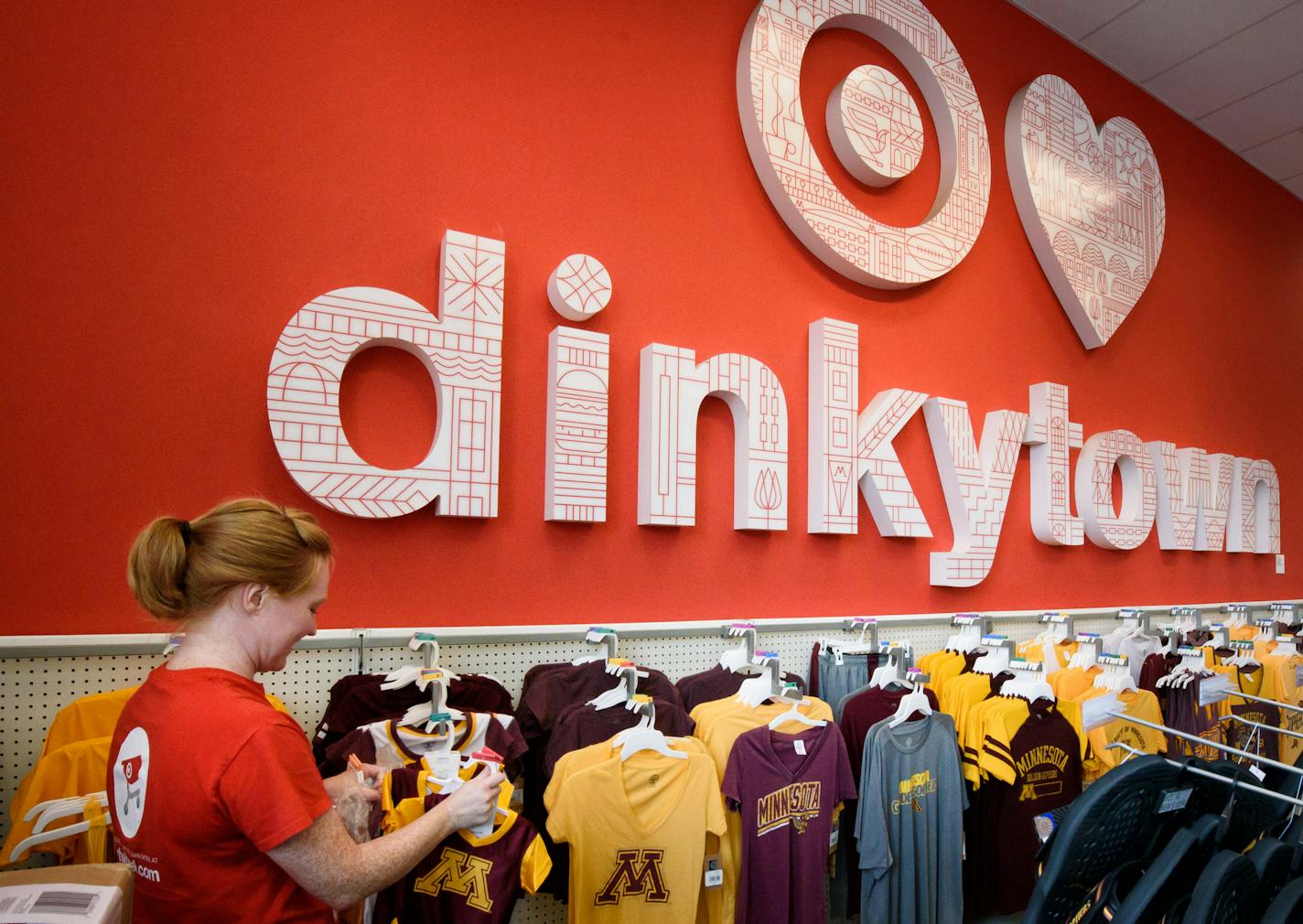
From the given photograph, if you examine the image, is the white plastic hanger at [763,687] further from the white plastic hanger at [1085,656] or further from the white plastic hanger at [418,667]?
the white plastic hanger at [1085,656]

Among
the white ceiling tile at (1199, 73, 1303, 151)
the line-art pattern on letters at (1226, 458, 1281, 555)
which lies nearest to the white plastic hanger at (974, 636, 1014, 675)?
the line-art pattern on letters at (1226, 458, 1281, 555)

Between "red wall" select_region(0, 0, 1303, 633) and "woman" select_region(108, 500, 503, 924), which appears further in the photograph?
"red wall" select_region(0, 0, 1303, 633)

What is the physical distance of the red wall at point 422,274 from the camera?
1972 mm

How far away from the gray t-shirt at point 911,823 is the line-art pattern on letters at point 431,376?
1462mm

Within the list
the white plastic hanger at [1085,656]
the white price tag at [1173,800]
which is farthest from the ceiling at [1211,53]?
the white price tag at [1173,800]

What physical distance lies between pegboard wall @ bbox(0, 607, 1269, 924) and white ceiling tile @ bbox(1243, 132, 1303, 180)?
484cm

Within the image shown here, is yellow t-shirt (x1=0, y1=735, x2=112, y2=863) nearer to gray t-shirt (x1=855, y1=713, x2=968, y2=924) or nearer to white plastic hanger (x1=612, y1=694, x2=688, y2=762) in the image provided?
white plastic hanger (x1=612, y1=694, x2=688, y2=762)

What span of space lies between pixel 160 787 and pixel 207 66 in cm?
190

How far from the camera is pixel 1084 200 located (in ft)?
14.9

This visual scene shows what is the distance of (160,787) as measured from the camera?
119cm

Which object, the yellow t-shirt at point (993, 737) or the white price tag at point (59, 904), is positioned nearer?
the white price tag at point (59, 904)

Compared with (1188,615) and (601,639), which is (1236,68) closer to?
(1188,615)

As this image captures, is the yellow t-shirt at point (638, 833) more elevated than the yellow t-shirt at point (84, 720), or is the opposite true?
the yellow t-shirt at point (84, 720)

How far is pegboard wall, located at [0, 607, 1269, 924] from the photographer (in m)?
1.81
